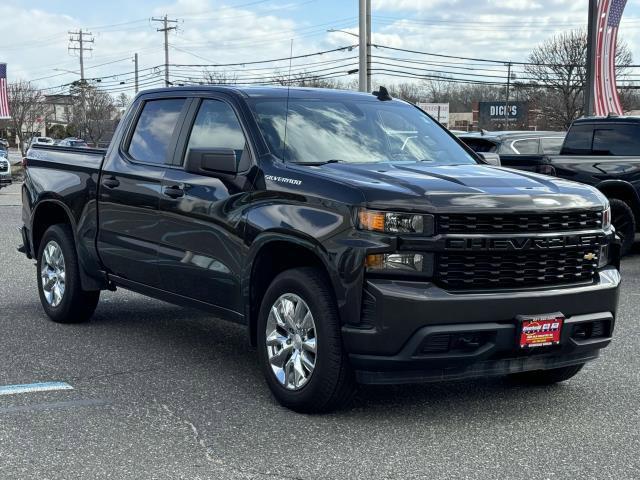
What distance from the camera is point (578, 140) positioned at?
12773 millimetres

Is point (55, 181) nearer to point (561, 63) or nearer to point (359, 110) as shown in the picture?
point (359, 110)

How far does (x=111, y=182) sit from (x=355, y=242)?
2.81 meters

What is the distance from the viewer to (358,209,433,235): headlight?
460 cm

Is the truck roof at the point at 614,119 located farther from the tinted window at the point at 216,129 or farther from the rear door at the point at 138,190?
the tinted window at the point at 216,129

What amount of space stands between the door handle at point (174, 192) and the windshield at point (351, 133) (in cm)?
73

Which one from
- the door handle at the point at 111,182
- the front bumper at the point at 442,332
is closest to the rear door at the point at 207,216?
the door handle at the point at 111,182

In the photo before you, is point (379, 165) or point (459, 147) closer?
point (379, 165)

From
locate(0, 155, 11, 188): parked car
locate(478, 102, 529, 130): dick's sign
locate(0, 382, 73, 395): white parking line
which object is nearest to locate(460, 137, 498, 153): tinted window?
locate(0, 382, 73, 395): white parking line

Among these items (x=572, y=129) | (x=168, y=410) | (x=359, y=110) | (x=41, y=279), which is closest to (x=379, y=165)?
(x=359, y=110)

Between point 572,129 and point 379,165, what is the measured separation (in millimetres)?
8189

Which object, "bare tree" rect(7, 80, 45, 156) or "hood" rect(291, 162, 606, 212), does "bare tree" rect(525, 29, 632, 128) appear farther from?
"hood" rect(291, 162, 606, 212)

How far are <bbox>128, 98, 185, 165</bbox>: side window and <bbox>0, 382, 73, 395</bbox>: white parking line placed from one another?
170 centimetres

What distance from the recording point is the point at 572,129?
13.0 metres

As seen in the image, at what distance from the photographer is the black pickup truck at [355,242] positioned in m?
4.61
